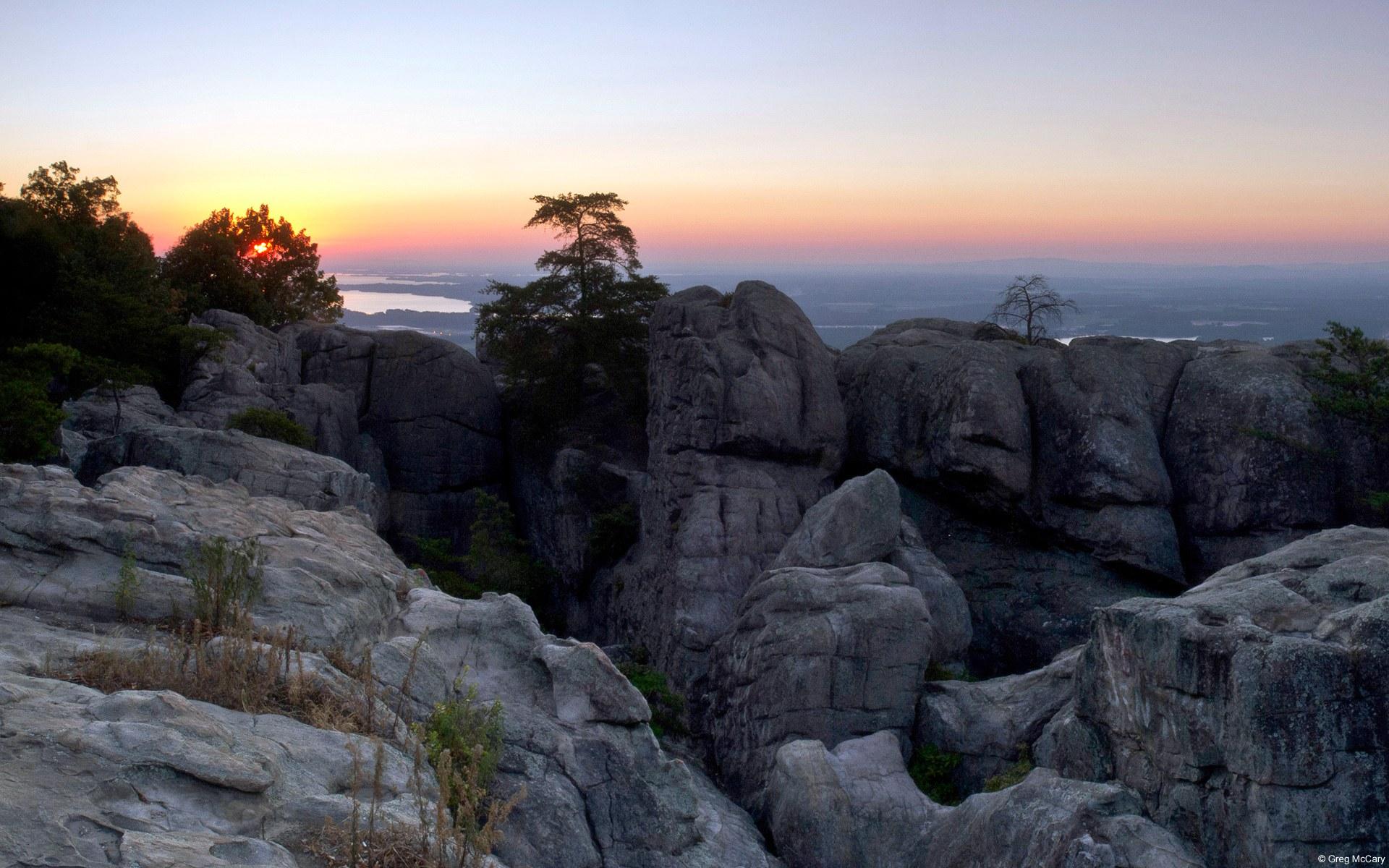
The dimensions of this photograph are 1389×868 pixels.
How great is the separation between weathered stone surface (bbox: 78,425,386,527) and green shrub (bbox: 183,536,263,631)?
306 inches

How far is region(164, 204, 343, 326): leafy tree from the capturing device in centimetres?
3981

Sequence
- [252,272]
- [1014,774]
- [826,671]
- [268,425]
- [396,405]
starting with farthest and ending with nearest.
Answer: [252,272]
[396,405]
[268,425]
[826,671]
[1014,774]

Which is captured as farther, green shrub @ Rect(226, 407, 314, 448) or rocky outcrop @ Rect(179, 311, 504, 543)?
rocky outcrop @ Rect(179, 311, 504, 543)

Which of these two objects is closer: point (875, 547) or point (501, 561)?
point (875, 547)

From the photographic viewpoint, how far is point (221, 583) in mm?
8992

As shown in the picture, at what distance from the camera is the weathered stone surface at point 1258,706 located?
32.4ft

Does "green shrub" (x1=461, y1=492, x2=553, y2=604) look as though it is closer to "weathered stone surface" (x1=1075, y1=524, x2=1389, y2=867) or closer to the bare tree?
the bare tree

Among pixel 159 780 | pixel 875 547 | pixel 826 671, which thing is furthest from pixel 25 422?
pixel 875 547

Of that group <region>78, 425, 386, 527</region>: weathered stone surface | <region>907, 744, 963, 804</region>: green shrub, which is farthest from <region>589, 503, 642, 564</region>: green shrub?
<region>907, 744, 963, 804</region>: green shrub

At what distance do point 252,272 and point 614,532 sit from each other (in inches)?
886

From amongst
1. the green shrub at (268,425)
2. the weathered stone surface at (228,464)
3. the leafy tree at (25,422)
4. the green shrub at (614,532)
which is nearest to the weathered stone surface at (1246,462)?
the green shrub at (614,532)

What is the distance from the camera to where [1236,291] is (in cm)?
9819

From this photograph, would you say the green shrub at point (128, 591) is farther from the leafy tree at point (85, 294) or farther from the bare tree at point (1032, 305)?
the bare tree at point (1032, 305)

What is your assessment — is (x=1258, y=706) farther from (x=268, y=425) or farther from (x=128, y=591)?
(x=268, y=425)
